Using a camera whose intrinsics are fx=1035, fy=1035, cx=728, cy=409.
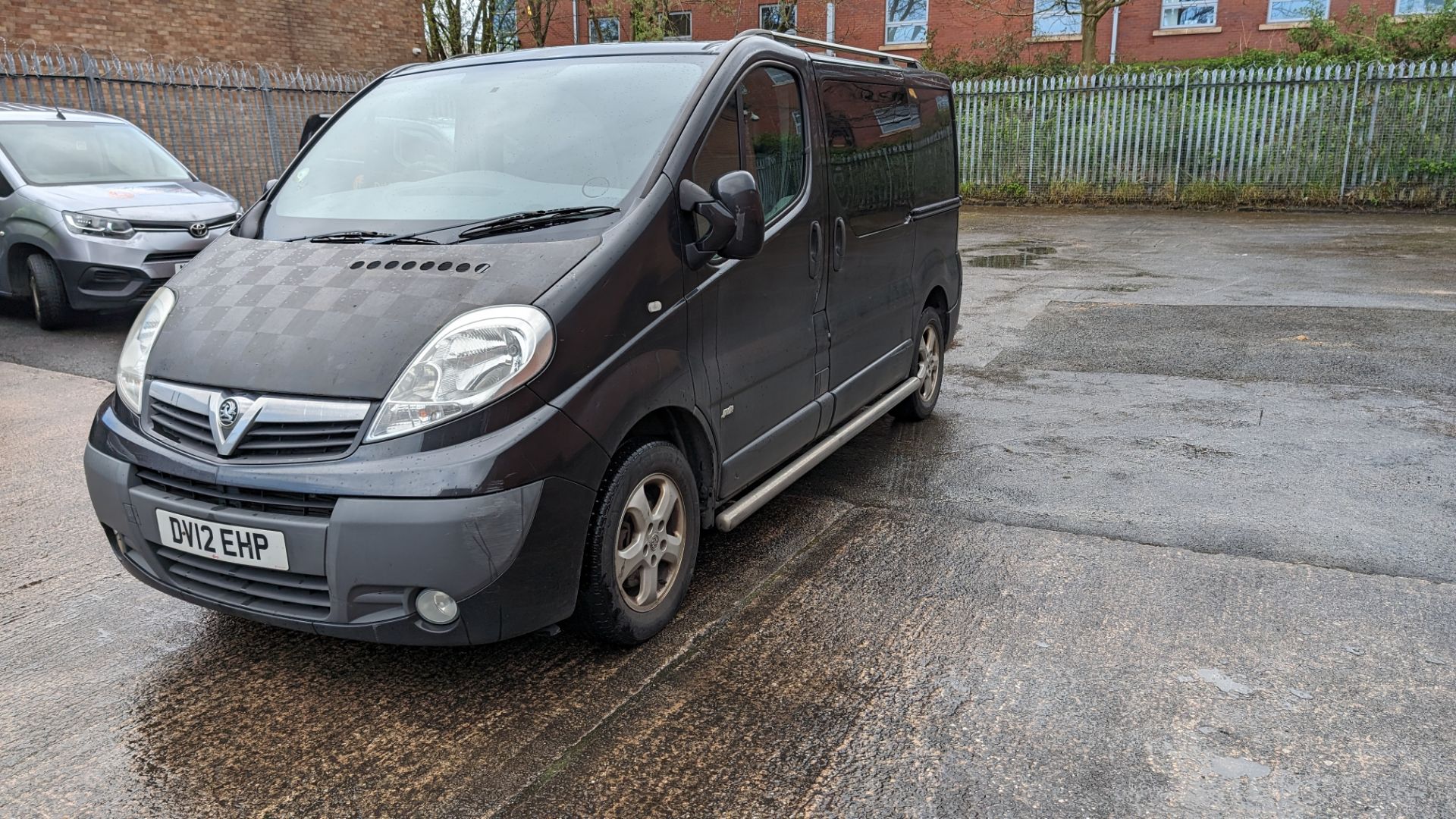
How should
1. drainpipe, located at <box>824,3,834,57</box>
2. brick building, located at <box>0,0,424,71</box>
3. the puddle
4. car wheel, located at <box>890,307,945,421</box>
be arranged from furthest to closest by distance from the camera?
drainpipe, located at <box>824,3,834,57</box> < brick building, located at <box>0,0,424,71</box> < the puddle < car wheel, located at <box>890,307,945,421</box>

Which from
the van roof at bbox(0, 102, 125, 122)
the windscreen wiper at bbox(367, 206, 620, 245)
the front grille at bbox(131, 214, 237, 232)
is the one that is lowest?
the front grille at bbox(131, 214, 237, 232)

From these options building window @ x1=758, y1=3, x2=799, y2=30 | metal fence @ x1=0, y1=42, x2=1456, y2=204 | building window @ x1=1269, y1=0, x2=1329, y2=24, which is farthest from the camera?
building window @ x1=758, y1=3, x2=799, y2=30

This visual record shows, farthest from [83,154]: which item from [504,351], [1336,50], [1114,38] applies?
[1114,38]

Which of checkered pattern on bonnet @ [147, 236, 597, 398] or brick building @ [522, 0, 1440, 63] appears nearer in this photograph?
checkered pattern on bonnet @ [147, 236, 597, 398]

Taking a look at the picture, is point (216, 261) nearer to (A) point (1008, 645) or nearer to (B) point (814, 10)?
(A) point (1008, 645)

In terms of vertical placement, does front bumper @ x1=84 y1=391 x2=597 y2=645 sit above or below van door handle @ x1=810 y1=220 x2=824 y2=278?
below

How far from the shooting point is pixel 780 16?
2741 centimetres

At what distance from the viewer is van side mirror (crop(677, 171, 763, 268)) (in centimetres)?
331

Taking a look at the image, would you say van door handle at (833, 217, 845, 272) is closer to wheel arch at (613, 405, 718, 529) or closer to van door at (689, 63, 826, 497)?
van door at (689, 63, 826, 497)

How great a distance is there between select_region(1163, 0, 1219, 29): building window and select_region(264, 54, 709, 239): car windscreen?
991 inches

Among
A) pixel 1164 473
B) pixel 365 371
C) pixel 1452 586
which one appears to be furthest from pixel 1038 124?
pixel 365 371

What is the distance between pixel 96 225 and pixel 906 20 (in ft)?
77.4

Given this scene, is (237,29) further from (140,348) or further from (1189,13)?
(1189,13)

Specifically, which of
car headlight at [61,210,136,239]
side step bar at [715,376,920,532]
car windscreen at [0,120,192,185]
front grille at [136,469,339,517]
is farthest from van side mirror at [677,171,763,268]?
car windscreen at [0,120,192,185]
